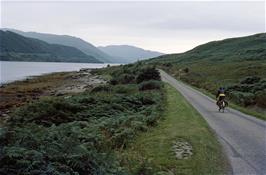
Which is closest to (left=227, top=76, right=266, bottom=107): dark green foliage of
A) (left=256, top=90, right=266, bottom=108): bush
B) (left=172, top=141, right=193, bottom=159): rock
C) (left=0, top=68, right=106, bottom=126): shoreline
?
(left=256, top=90, right=266, bottom=108): bush

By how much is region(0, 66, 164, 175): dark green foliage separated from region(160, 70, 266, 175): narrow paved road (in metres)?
3.40

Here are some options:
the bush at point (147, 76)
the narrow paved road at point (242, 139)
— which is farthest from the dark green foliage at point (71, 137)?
the bush at point (147, 76)

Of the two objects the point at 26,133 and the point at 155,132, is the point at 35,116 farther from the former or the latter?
the point at 26,133

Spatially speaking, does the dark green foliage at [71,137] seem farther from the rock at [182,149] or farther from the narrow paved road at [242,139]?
the narrow paved road at [242,139]

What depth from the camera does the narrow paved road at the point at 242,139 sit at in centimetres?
1213

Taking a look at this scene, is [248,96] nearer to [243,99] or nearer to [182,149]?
[243,99]

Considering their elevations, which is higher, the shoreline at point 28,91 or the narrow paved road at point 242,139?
the narrow paved road at point 242,139

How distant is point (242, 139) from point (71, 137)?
732cm

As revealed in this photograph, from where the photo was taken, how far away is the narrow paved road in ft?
39.8

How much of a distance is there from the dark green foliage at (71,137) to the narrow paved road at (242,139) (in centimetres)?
340

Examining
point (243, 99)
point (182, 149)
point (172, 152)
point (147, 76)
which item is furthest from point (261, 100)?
point (147, 76)

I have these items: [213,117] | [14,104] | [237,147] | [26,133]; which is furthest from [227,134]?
[14,104]

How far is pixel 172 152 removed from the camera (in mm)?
13016

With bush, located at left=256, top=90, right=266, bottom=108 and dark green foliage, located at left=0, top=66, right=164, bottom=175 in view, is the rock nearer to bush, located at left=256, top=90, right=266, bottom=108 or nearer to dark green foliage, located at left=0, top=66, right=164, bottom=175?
dark green foliage, located at left=0, top=66, right=164, bottom=175
